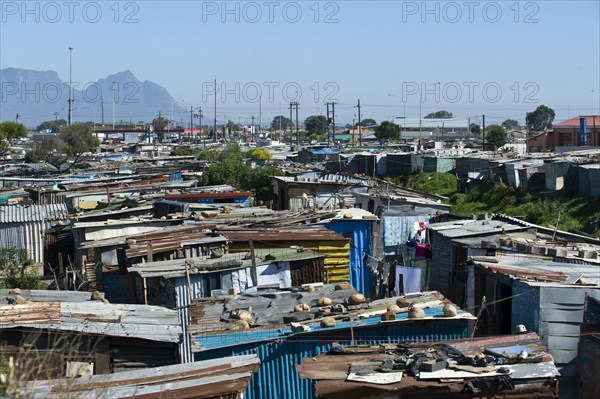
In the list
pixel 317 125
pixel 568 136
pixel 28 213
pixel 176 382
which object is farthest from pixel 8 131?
pixel 176 382

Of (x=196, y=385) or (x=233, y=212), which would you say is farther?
(x=233, y=212)

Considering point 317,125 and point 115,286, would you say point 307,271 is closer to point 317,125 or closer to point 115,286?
point 115,286

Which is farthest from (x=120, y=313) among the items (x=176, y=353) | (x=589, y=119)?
(x=589, y=119)

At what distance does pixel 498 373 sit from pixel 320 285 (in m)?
5.01

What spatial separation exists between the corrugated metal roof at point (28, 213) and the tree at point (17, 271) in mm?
1381

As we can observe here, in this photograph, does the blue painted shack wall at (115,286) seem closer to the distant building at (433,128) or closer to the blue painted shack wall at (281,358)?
the blue painted shack wall at (281,358)

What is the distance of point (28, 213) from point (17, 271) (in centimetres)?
484

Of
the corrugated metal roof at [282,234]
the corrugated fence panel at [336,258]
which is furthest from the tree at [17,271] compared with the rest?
the corrugated fence panel at [336,258]

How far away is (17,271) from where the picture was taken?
62.1 ft

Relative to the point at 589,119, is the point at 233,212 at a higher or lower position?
lower

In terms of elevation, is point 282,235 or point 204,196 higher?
point 204,196

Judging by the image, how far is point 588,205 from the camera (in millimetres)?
27391

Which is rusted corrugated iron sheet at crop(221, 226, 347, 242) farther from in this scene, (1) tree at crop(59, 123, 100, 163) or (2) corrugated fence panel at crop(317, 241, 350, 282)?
(1) tree at crop(59, 123, 100, 163)

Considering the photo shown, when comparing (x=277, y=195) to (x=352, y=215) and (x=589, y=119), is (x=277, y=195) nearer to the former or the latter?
(x=352, y=215)
